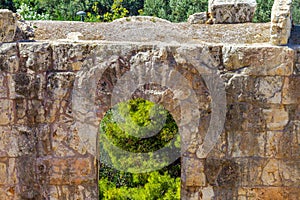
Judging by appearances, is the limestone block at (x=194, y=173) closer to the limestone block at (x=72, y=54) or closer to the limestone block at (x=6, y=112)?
the limestone block at (x=72, y=54)

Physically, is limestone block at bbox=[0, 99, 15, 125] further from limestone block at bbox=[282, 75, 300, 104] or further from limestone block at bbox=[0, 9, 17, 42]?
limestone block at bbox=[282, 75, 300, 104]

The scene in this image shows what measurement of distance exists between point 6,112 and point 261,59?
2.78 metres

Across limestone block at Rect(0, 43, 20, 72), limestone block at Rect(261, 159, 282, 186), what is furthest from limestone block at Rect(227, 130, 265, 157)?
limestone block at Rect(0, 43, 20, 72)

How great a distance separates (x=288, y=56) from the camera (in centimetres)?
641

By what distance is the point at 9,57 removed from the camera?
21.2 feet

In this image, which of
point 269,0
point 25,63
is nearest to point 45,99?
point 25,63

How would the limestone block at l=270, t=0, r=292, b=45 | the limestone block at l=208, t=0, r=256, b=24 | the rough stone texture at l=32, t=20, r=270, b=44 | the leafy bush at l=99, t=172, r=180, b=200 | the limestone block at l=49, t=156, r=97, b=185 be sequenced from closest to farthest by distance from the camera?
the limestone block at l=270, t=0, r=292, b=45 → the limestone block at l=49, t=156, r=97, b=185 → the rough stone texture at l=32, t=20, r=270, b=44 → the limestone block at l=208, t=0, r=256, b=24 → the leafy bush at l=99, t=172, r=180, b=200

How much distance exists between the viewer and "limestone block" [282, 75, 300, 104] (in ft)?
21.2

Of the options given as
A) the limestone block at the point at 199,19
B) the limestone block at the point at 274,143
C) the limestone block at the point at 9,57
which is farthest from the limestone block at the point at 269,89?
the limestone block at the point at 9,57

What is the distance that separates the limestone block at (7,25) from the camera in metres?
6.51

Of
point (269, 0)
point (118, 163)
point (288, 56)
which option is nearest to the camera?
point (288, 56)

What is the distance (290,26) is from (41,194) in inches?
129

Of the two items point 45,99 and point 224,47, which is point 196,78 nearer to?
point 224,47

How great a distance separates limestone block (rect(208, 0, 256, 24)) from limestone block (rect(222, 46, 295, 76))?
4.22 ft
